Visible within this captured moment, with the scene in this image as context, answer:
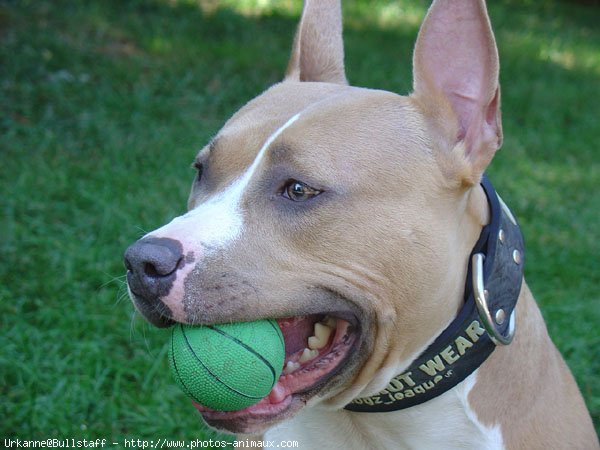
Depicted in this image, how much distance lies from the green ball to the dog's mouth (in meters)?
0.09

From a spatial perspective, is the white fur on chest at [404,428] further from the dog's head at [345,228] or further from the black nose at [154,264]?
the black nose at [154,264]

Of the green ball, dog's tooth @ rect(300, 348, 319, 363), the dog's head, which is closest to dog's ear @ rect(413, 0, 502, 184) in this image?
the dog's head

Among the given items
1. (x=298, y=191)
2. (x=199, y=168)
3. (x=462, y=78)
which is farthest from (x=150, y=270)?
(x=462, y=78)

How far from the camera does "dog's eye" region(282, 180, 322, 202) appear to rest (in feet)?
8.53

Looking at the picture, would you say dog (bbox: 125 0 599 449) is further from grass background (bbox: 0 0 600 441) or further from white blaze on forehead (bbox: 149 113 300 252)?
grass background (bbox: 0 0 600 441)

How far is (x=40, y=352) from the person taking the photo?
421 cm

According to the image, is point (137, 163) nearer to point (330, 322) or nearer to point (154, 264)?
point (330, 322)

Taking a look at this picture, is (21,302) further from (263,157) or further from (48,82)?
(48,82)

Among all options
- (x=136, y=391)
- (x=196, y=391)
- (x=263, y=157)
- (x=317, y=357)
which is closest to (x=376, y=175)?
(x=263, y=157)

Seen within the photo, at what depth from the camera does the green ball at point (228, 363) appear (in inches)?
96.4

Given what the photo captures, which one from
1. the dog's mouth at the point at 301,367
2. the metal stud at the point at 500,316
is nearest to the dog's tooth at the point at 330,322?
the dog's mouth at the point at 301,367

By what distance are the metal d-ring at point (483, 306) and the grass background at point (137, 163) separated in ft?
4.13

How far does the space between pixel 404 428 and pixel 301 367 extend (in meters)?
0.48

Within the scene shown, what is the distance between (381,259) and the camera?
2561 mm
